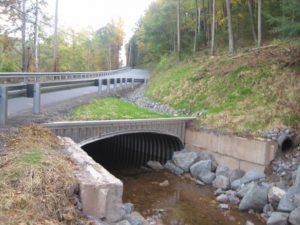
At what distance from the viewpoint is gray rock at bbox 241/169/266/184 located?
12368 mm


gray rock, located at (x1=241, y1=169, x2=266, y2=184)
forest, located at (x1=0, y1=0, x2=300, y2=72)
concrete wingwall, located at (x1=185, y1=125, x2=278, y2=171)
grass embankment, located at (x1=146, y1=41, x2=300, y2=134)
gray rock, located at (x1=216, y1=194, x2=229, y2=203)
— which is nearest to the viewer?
gray rock, located at (x1=216, y1=194, x2=229, y2=203)

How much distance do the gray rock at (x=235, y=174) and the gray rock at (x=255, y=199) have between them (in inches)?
81.6

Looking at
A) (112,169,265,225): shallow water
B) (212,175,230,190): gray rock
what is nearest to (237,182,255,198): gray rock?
(112,169,265,225): shallow water

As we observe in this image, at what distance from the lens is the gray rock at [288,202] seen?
31.2 ft

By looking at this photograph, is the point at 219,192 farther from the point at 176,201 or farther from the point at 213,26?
the point at 213,26

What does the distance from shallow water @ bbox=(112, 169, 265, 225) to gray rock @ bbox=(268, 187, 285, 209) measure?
0.66 metres

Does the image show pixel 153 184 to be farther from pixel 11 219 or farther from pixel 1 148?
pixel 11 219

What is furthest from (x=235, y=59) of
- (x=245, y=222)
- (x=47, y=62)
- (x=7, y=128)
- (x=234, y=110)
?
(x=47, y=62)

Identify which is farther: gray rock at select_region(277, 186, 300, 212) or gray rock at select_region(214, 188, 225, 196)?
gray rock at select_region(214, 188, 225, 196)

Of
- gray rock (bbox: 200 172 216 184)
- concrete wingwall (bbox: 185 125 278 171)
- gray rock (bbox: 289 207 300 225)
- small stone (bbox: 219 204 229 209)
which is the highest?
concrete wingwall (bbox: 185 125 278 171)

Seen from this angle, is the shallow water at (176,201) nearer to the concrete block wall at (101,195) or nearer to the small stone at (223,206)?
the small stone at (223,206)

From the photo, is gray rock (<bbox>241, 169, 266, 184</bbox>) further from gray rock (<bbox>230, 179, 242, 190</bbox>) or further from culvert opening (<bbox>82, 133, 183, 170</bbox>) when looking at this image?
culvert opening (<bbox>82, 133, 183, 170</bbox>)

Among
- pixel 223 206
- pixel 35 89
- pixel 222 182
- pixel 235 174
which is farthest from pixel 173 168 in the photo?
pixel 35 89

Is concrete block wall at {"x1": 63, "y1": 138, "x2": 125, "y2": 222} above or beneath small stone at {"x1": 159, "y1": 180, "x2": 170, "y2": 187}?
above
